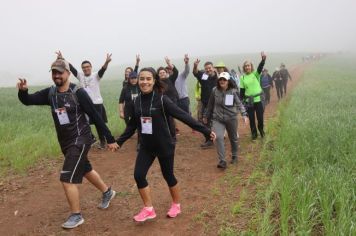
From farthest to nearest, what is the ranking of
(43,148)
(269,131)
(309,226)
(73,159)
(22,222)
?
(269,131), (43,148), (22,222), (73,159), (309,226)

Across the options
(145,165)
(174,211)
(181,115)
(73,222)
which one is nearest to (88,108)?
(145,165)

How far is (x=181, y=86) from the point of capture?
10500 mm

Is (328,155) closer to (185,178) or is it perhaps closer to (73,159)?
(185,178)

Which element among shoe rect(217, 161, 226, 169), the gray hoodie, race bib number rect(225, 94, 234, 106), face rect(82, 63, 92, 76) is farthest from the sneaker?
face rect(82, 63, 92, 76)

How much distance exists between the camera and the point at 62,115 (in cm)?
503

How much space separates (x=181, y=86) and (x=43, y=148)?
3.98m

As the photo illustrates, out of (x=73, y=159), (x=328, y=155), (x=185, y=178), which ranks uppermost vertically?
(x=73, y=159)

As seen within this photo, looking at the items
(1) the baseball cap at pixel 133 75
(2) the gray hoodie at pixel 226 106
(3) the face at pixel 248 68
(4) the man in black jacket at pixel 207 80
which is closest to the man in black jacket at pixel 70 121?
(2) the gray hoodie at pixel 226 106

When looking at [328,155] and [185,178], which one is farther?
[185,178]

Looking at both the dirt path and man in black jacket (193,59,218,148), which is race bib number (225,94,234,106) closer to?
the dirt path

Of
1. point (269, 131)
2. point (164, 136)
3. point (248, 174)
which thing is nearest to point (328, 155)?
point (248, 174)

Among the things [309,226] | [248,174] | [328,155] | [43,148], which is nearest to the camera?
[309,226]

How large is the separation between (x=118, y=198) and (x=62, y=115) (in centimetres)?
197

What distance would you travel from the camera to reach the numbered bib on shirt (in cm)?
502
